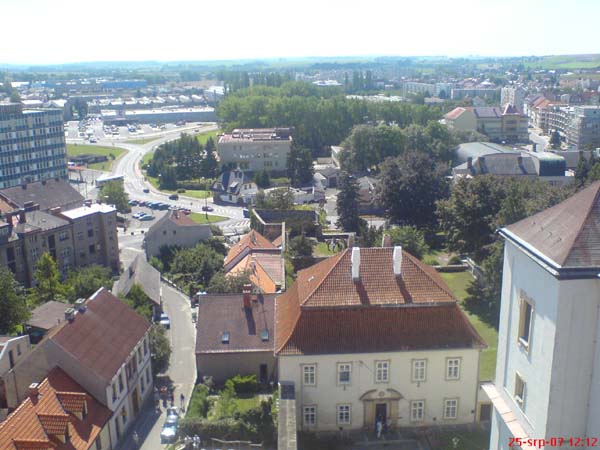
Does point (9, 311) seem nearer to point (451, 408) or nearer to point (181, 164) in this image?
point (451, 408)

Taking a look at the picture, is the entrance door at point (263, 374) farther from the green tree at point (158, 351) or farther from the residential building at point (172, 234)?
the residential building at point (172, 234)

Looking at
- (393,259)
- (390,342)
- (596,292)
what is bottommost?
(390,342)

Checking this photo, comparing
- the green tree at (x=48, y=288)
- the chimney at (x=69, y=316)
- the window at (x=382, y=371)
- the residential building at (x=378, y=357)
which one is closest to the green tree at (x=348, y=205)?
the green tree at (x=48, y=288)

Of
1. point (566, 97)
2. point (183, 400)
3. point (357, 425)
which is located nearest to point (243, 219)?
point (183, 400)

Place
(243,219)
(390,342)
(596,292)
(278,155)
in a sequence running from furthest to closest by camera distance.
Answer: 1. (278,155)
2. (243,219)
3. (390,342)
4. (596,292)

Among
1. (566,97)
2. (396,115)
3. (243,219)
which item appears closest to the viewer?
(243,219)

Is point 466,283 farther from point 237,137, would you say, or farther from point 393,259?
point 237,137
